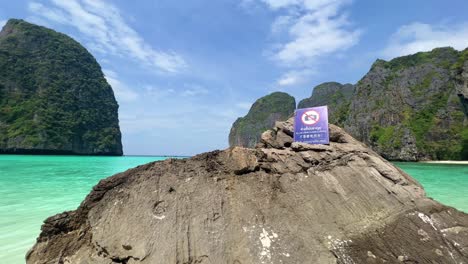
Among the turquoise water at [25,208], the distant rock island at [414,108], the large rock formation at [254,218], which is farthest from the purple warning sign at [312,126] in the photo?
the distant rock island at [414,108]

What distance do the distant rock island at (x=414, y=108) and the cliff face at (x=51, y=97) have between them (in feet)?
249

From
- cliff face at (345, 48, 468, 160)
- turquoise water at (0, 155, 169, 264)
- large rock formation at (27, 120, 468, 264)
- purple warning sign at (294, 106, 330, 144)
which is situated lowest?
turquoise water at (0, 155, 169, 264)

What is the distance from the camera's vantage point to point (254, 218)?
485 centimetres

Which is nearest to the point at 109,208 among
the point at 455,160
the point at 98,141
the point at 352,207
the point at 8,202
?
the point at 352,207

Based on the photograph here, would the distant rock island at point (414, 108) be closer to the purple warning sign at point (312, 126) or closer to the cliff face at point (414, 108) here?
the cliff face at point (414, 108)

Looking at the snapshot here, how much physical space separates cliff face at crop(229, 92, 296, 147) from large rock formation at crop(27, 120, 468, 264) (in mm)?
154995

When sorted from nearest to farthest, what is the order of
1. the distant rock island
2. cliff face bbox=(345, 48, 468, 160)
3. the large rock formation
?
the large rock formation
the distant rock island
cliff face bbox=(345, 48, 468, 160)

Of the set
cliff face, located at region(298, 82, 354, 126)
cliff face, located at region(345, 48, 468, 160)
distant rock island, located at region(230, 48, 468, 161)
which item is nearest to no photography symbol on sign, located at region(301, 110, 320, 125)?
distant rock island, located at region(230, 48, 468, 161)

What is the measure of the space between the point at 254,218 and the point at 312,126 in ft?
9.63

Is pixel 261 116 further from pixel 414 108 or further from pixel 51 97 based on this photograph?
pixel 51 97

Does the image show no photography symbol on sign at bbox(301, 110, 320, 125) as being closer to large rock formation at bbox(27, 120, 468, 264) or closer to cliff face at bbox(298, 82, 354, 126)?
large rock formation at bbox(27, 120, 468, 264)

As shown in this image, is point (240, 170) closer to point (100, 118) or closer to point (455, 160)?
point (455, 160)

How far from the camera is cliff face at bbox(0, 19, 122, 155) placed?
77812 mm

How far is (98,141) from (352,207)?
334ft
